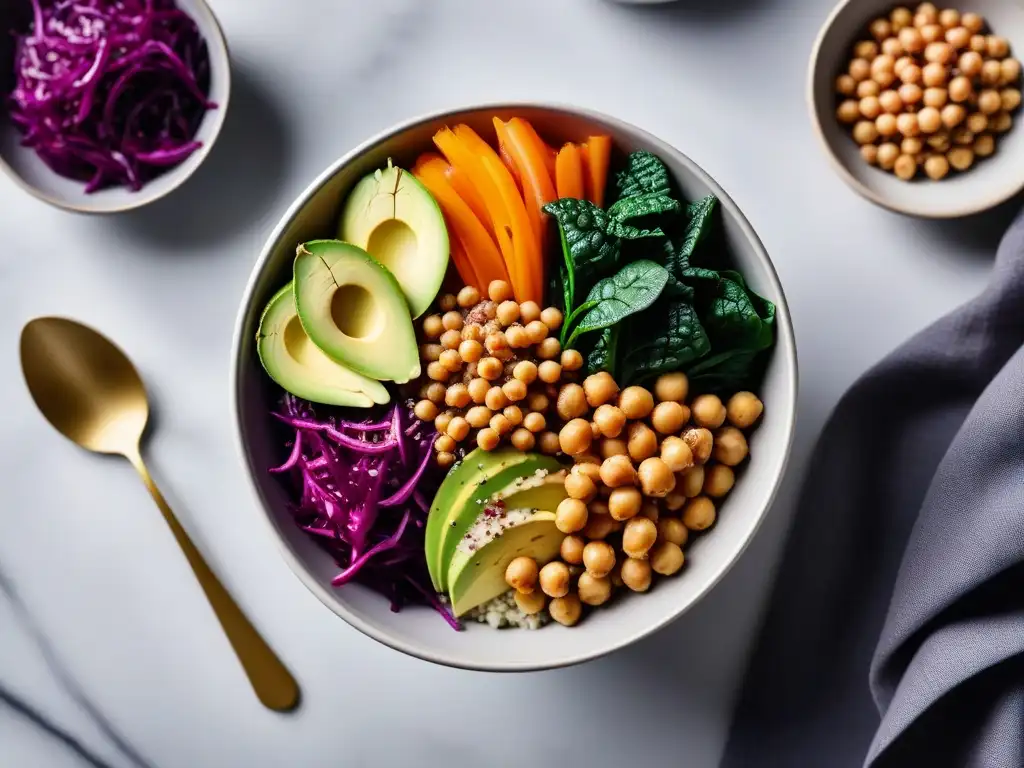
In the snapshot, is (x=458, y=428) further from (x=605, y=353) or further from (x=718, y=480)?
(x=718, y=480)

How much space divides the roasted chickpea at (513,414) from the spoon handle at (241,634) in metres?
0.82

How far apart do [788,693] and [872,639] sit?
221 millimetres

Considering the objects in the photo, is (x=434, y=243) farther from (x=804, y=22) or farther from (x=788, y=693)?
(x=788, y=693)

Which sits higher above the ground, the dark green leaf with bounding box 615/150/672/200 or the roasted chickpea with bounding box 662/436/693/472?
the dark green leaf with bounding box 615/150/672/200

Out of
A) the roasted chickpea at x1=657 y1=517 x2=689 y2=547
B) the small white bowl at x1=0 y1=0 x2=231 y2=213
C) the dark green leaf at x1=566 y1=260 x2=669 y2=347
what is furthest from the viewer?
the small white bowl at x1=0 y1=0 x2=231 y2=213

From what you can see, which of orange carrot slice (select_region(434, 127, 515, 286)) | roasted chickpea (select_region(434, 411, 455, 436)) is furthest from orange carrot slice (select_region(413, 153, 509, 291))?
roasted chickpea (select_region(434, 411, 455, 436))

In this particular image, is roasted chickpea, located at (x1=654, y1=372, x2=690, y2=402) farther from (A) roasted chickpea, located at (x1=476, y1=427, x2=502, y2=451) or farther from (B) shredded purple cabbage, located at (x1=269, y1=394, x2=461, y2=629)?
(B) shredded purple cabbage, located at (x1=269, y1=394, x2=461, y2=629)

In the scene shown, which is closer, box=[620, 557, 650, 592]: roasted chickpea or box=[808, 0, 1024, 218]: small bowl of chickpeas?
box=[620, 557, 650, 592]: roasted chickpea

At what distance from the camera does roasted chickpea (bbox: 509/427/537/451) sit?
1.69m

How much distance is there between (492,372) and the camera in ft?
5.52

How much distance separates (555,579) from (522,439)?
10.2 inches

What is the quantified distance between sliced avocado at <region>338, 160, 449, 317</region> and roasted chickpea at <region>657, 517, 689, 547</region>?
1.97ft

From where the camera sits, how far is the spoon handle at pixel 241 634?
6.66 ft

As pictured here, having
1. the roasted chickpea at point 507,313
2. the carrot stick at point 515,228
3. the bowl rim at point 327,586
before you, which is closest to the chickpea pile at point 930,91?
→ the bowl rim at point 327,586
